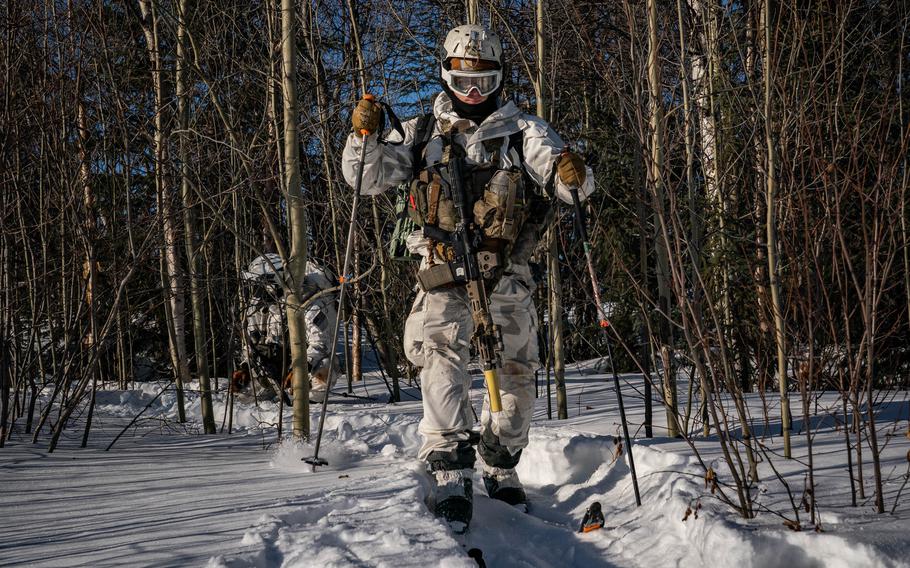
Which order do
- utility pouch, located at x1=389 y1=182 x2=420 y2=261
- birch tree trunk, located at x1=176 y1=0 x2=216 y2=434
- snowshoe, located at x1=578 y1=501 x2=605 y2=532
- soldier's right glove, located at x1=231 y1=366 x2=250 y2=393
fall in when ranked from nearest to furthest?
snowshoe, located at x1=578 y1=501 x2=605 y2=532 → utility pouch, located at x1=389 y1=182 x2=420 y2=261 → birch tree trunk, located at x1=176 y1=0 x2=216 y2=434 → soldier's right glove, located at x1=231 y1=366 x2=250 y2=393

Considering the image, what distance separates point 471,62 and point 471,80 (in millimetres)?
92

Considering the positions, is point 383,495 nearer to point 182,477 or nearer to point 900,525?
point 182,477

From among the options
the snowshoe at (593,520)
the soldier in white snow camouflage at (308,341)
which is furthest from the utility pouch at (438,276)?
the soldier in white snow camouflage at (308,341)

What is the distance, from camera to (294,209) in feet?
15.7

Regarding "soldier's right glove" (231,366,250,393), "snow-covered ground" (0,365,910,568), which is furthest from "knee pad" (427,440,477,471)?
"soldier's right glove" (231,366,250,393)

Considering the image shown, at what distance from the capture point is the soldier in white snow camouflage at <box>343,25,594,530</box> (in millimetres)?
3754

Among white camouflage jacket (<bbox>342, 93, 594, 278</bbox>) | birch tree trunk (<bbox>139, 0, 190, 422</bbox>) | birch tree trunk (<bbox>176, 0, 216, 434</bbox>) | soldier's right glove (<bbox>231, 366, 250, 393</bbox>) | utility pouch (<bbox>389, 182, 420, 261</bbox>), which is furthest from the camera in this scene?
soldier's right glove (<bbox>231, 366, 250, 393</bbox>)

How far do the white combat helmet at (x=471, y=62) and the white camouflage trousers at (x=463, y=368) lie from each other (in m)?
1.04

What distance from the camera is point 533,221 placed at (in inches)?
160

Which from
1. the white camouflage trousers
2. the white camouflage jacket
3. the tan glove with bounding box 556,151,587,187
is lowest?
the white camouflage trousers

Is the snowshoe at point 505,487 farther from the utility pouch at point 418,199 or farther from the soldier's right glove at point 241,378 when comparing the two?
the soldier's right glove at point 241,378

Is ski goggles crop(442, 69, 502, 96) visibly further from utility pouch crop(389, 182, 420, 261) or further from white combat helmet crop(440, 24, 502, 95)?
utility pouch crop(389, 182, 420, 261)

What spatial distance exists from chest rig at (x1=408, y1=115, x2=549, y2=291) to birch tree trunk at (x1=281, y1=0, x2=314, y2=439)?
106 centimetres

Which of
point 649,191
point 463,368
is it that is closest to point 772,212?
point 649,191
